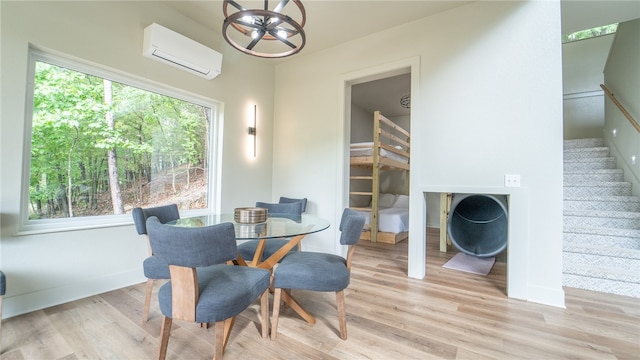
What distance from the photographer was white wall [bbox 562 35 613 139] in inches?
184

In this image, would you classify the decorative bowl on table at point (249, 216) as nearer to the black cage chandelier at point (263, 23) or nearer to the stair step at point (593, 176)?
the black cage chandelier at point (263, 23)

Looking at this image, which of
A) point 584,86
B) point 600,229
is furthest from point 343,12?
point 584,86

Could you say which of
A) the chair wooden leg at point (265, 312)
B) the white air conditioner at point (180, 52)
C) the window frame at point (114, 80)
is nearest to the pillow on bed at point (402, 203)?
the window frame at point (114, 80)

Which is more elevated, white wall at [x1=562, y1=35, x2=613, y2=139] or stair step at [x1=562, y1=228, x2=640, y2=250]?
white wall at [x1=562, y1=35, x2=613, y2=139]

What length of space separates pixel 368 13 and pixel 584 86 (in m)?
4.93

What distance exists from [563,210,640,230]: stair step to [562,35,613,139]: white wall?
9.05 ft

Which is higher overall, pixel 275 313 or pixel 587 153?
pixel 587 153

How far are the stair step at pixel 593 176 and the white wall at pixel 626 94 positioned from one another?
82mm

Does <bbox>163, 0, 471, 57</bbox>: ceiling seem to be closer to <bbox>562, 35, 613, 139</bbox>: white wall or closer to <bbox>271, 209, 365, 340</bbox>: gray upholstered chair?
<bbox>271, 209, 365, 340</bbox>: gray upholstered chair

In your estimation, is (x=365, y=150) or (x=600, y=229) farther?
(x=365, y=150)

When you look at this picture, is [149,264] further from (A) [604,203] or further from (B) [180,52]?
(A) [604,203]

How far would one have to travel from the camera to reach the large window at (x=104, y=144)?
206 centimetres

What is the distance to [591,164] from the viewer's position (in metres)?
3.63

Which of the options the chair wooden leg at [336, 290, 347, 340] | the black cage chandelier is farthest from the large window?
the chair wooden leg at [336, 290, 347, 340]
